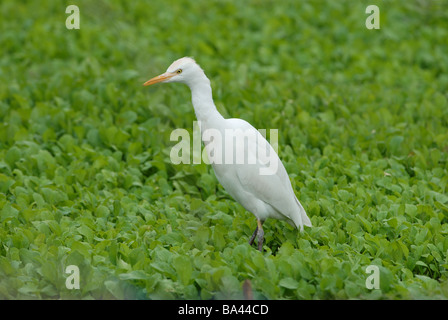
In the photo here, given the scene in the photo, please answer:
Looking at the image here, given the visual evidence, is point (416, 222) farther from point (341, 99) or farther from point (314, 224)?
point (341, 99)

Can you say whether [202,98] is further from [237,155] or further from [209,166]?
[209,166]

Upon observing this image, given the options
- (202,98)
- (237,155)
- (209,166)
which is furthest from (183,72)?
(209,166)

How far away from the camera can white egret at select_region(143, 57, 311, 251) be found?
4574 millimetres

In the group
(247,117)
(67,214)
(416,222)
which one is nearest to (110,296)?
(67,214)

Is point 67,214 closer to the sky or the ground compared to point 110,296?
closer to the sky

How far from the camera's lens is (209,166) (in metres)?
6.02

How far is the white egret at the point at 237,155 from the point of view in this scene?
457 cm

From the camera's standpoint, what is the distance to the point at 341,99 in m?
7.33

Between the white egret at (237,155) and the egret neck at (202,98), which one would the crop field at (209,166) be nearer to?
the white egret at (237,155)

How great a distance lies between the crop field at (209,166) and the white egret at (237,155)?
32cm

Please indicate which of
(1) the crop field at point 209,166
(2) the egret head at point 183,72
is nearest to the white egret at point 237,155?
(2) the egret head at point 183,72

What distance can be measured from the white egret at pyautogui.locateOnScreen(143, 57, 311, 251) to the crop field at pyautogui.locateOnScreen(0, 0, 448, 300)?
32 cm

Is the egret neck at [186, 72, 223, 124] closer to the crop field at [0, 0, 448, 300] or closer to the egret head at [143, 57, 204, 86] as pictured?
the egret head at [143, 57, 204, 86]

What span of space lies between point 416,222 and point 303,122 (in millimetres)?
2015
